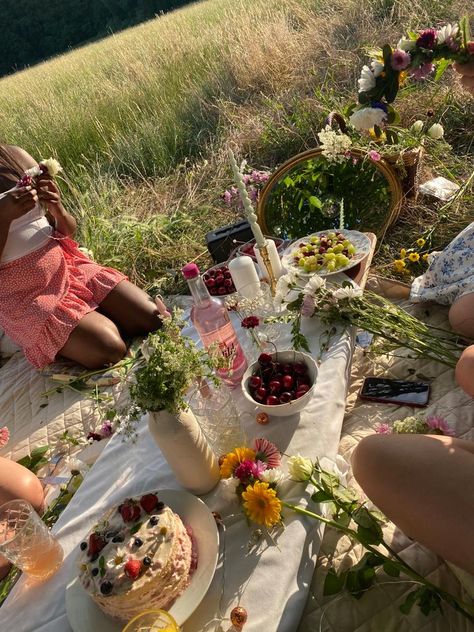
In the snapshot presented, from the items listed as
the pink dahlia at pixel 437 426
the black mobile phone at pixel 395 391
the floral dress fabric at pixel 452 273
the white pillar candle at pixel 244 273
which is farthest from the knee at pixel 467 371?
the white pillar candle at pixel 244 273

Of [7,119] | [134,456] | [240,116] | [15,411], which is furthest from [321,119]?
[7,119]

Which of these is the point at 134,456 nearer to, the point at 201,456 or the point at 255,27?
the point at 201,456

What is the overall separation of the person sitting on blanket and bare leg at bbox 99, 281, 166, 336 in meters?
0.03

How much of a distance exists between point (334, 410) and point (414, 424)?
27 cm

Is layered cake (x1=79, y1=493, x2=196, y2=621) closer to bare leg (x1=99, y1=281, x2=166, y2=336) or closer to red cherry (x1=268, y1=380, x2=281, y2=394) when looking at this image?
red cherry (x1=268, y1=380, x2=281, y2=394)

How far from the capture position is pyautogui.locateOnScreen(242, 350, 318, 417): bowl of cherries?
1.39 m

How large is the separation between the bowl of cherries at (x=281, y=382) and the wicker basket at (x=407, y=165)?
177 centimetres

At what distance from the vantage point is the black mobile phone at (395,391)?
5.76ft

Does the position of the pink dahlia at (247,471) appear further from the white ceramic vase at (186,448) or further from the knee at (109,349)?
the knee at (109,349)

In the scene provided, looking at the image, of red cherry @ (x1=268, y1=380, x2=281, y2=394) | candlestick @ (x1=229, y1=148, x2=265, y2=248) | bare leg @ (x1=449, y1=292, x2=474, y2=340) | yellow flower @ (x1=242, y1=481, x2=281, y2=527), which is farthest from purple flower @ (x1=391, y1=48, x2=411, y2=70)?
yellow flower @ (x1=242, y1=481, x2=281, y2=527)

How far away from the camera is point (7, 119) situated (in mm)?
6922

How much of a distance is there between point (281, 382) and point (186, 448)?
382 mm

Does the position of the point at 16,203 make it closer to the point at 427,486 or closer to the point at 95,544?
the point at 95,544

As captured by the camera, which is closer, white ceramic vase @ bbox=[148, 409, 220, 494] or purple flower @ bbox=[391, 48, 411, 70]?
white ceramic vase @ bbox=[148, 409, 220, 494]
